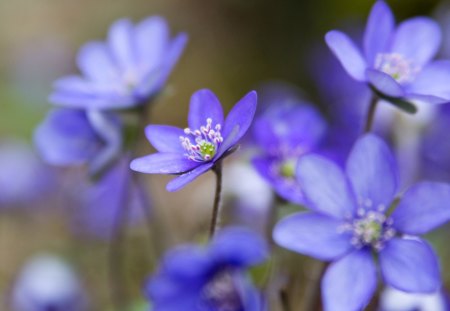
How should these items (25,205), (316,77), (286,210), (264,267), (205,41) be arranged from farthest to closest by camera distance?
(205,41) < (316,77) < (25,205) < (286,210) < (264,267)

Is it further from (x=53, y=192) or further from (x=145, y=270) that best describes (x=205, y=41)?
(x=145, y=270)

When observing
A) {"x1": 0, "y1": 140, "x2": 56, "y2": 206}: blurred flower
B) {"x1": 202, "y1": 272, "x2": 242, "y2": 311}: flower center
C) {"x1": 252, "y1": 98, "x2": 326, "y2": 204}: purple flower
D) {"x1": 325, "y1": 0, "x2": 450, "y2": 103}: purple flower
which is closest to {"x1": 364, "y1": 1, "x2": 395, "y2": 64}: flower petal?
{"x1": 325, "y1": 0, "x2": 450, "y2": 103}: purple flower

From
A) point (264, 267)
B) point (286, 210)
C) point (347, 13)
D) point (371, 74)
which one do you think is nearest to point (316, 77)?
point (347, 13)

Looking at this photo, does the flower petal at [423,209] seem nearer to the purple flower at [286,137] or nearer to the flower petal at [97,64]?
the purple flower at [286,137]

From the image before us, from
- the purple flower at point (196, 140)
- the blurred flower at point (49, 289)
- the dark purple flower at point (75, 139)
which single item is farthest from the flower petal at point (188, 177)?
the blurred flower at point (49, 289)

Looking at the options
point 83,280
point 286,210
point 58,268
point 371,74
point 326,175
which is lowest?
point 83,280

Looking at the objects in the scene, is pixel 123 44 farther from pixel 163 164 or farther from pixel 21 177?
pixel 21 177
